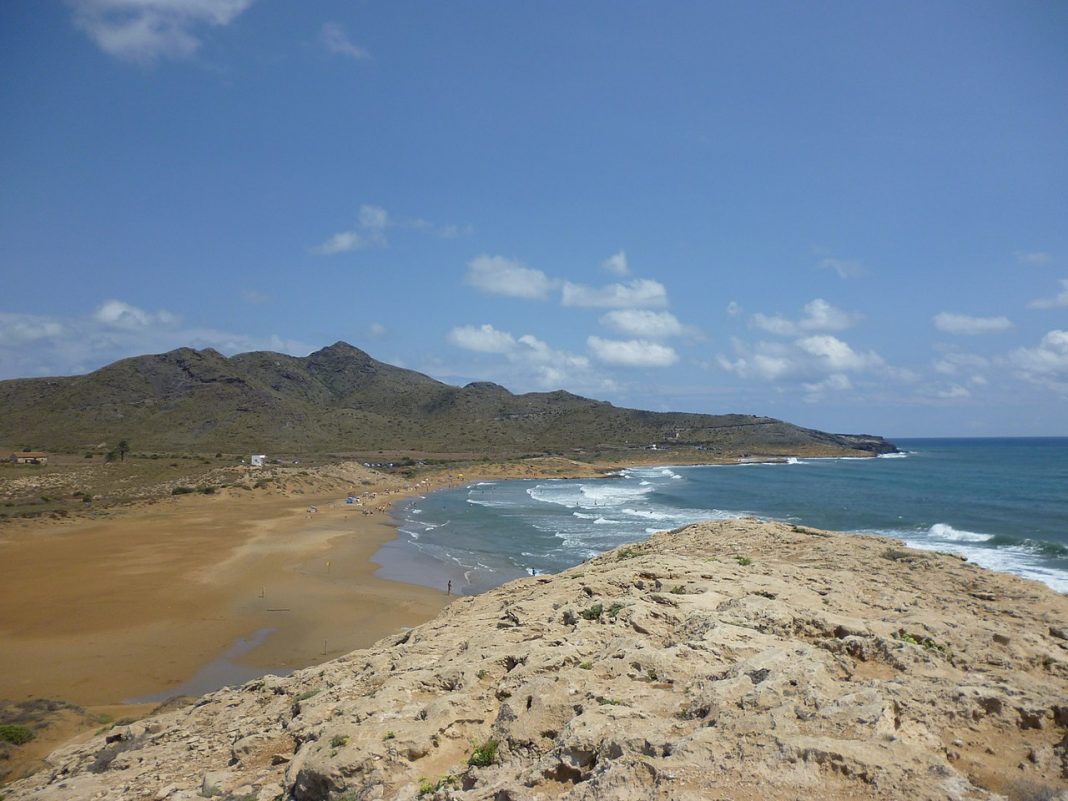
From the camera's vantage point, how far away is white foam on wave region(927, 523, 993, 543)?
37.0 metres

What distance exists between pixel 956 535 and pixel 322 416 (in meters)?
117

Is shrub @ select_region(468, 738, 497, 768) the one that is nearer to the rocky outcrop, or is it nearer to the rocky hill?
the rocky outcrop

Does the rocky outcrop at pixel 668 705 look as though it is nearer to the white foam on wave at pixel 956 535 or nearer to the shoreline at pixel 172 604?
the shoreline at pixel 172 604

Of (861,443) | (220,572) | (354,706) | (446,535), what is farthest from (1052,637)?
(861,443)

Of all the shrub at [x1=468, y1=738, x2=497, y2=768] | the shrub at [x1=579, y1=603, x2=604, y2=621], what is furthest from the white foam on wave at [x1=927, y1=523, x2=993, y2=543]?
the shrub at [x1=468, y1=738, x2=497, y2=768]

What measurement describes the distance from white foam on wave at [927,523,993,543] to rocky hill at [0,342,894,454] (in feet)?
279

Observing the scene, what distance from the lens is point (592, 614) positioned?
32.0 ft

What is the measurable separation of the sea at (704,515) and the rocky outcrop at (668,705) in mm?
17678

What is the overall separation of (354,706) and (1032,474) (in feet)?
333

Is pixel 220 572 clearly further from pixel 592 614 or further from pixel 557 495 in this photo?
pixel 557 495

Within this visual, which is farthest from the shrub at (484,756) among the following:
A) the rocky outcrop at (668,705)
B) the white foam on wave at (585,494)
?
the white foam on wave at (585,494)

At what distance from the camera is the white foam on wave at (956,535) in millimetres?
37025

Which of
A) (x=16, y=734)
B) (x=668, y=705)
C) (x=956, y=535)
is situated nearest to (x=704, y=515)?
(x=956, y=535)

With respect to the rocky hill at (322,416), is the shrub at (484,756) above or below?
below
